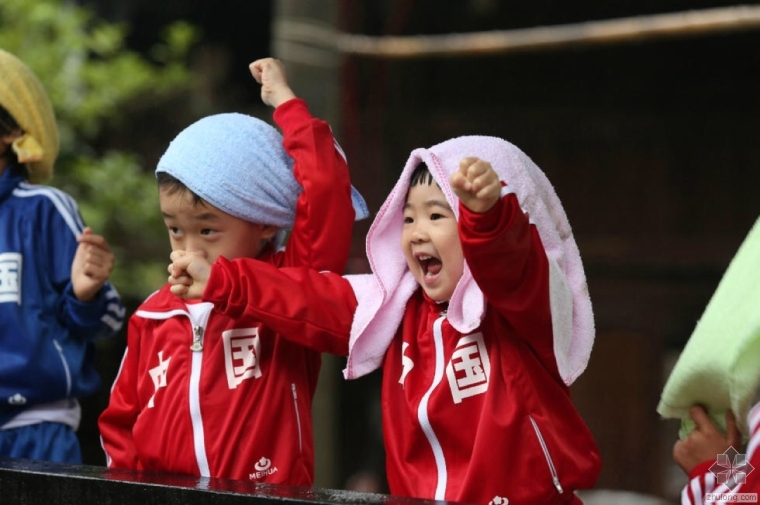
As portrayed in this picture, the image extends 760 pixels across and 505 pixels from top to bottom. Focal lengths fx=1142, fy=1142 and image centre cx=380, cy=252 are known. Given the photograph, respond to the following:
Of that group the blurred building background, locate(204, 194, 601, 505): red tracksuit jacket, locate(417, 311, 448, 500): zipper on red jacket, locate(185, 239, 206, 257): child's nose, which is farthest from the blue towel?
the blurred building background

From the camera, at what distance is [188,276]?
105 inches

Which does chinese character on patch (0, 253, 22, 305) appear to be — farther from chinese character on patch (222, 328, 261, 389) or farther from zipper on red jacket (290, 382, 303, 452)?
zipper on red jacket (290, 382, 303, 452)

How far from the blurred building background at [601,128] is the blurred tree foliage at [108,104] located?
0.42 ft

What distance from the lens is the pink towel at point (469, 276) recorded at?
8.05 feet

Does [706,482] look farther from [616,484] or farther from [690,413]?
[616,484]

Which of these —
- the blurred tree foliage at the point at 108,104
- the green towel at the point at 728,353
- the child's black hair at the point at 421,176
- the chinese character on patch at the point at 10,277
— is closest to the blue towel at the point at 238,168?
the child's black hair at the point at 421,176

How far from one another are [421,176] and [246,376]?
653 millimetres

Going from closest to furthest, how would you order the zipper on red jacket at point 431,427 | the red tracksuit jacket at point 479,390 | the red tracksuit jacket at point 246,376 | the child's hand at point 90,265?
1. the red tracksuit jacket at point 479,390
2. the zipper on red jacket at point 431,427
3. the red tracksuit jacket at point 246,376
4. the child's hand at point 90,265

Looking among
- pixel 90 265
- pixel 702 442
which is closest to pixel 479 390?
pixel 702 442

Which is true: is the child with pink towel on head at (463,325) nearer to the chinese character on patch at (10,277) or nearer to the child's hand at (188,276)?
the child's hand at (188,276)

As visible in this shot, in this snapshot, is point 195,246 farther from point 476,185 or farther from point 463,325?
point 476,185

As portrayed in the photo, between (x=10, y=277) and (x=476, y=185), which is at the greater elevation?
(x=476, y=185)

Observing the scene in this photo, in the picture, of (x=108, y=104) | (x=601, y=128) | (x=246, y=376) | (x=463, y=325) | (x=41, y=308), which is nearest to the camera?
(x=463, y=325)

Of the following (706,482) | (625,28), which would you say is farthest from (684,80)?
(706,482)
